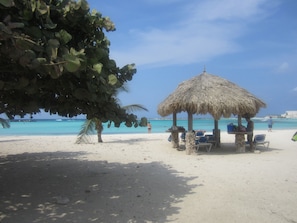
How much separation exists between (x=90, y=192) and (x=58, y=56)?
3436 mm

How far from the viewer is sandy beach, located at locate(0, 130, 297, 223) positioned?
4.44 metres

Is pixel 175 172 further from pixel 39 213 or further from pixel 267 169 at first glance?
pixel 39 213

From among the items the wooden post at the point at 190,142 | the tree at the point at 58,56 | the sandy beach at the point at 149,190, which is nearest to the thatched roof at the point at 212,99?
the wooden post at the point at 190,142

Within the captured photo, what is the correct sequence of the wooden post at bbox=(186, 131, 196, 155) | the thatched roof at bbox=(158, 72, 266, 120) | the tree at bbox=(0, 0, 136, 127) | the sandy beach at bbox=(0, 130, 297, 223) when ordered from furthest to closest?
the wooden post at bbox=(186, 131, 196, 155), the thatched roof at bbox=(158, 72, 266, 120), the sandy beach at bbox=(0, 130, 297, 223), the tree at bbox=(0, 0, 136, 127)

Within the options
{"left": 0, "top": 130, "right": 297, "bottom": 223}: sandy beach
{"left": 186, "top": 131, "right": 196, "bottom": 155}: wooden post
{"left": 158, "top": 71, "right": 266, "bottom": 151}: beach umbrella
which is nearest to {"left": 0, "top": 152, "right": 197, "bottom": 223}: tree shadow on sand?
{"left": 0, "top": 130, "right": 297, "bottom": 223}: sandy beach

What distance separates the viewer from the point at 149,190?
5.83m

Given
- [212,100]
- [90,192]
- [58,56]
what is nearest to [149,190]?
[90,192]

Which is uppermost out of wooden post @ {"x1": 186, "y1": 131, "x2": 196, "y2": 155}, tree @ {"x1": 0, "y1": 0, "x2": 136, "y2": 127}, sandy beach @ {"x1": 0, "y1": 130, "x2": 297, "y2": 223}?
tree @ {"x1": 0, "y1": 0, "x2": 136, "y2": 127}

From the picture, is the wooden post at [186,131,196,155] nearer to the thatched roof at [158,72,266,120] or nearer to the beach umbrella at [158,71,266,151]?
the beach umbrella at [158,71,266,151]

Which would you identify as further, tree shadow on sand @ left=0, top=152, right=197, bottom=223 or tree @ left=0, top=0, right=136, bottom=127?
tree shadow on sand @ left=0, top=152, right=197, bottom=223

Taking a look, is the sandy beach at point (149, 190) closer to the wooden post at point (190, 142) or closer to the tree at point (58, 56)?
the wooden post at point (190, 142)

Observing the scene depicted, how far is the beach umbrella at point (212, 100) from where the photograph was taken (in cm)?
1041

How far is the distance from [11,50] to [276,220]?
4060mm

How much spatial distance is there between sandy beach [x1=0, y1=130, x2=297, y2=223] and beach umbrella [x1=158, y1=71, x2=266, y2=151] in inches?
75.8
